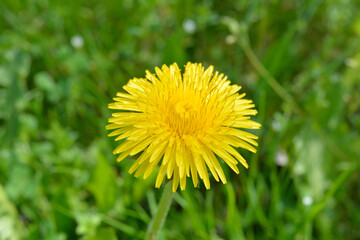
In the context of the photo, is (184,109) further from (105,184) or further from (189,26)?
(189,26)

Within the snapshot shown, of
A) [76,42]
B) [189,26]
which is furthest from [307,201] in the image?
[76,42]

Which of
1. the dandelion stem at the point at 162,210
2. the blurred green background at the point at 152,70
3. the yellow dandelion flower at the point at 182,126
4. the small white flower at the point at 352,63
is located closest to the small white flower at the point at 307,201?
the blurred green background at the point at 152,70

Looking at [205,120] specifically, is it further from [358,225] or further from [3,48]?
[3,48]

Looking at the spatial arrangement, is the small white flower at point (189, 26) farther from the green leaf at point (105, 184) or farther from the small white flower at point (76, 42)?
the green leaf at point (105, 184)

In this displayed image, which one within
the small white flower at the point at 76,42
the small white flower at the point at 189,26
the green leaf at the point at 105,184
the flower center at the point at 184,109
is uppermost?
the small white flower at the point at 189,26

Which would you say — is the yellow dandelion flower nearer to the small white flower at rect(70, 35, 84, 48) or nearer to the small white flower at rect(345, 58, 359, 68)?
the small white flower at rect(70, 35, 84, 48)

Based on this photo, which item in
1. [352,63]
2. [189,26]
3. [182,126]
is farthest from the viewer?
[189,26]
